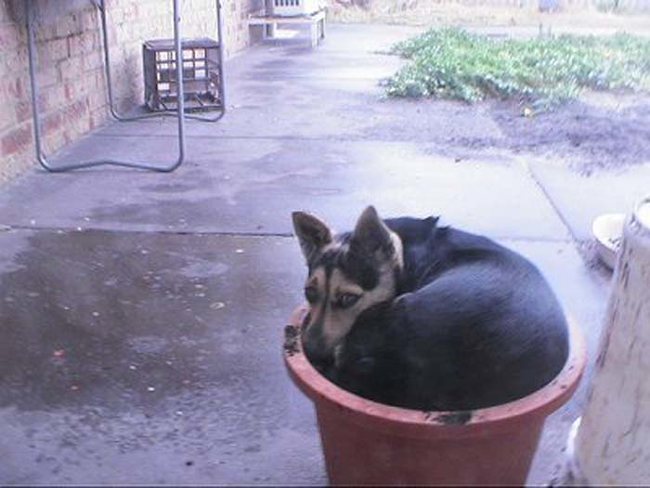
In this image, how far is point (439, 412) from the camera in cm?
152

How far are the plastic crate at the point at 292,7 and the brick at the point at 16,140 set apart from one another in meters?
6.70

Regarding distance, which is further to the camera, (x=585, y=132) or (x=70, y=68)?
(x=585, y=132)

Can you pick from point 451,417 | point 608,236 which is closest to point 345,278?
point 451,417

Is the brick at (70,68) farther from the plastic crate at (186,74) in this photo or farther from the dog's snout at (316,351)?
the dog's snout at (316,351)

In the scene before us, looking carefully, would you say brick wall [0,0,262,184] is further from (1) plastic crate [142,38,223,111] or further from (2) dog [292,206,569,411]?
(2) dog [292,206,569,411]

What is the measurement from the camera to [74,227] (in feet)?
12.6

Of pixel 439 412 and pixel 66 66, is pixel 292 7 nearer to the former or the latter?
pixel 66 66

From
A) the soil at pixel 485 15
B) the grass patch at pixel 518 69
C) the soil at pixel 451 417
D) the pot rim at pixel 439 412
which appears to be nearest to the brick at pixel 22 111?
the pot rim at pixel 439 412

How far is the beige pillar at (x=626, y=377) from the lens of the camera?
5.71 ft

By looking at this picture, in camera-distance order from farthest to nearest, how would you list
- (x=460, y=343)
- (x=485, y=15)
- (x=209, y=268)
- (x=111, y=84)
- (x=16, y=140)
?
(x=485, y=15) < (x=111, y=84) < (x=16, y=140) < (x=209, y=268) < (x=460, y=343)

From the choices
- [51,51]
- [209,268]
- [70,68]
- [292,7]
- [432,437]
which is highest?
[292,7]

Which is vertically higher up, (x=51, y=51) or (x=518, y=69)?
(x=51, y=51)

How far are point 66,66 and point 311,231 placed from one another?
380 cm

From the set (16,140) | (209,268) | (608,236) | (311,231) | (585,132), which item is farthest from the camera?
(585,132)
